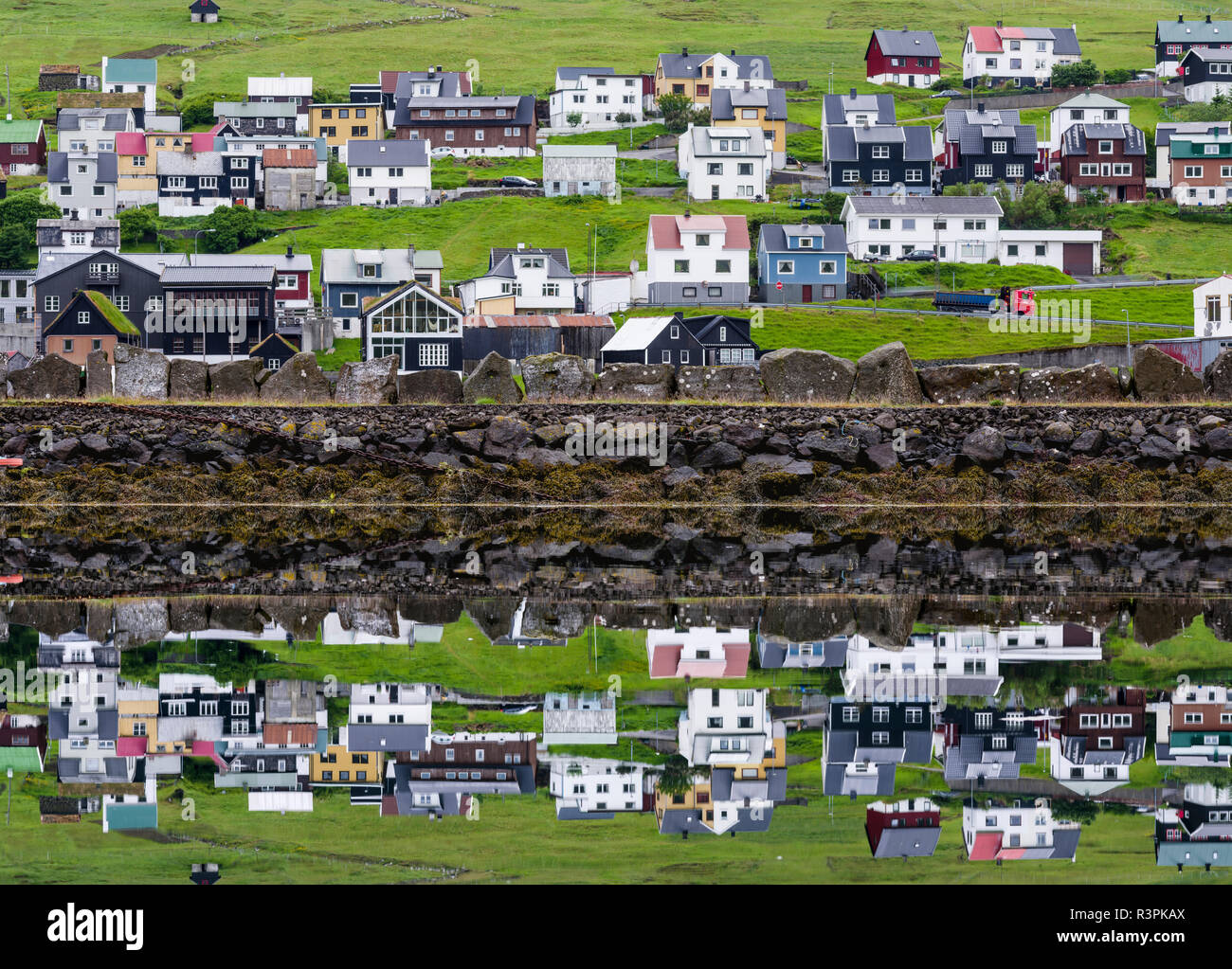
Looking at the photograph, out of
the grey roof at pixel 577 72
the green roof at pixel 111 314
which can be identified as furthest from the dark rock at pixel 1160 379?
the grey roof at pixel 577 72

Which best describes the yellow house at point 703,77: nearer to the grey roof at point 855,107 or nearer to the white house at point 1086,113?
the grey roof at point 855,107

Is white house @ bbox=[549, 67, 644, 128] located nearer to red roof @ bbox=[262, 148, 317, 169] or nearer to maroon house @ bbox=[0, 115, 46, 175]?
red roof @ bbox=[262, 148, 317, 169]

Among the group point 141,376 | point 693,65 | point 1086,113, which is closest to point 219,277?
point 141,376

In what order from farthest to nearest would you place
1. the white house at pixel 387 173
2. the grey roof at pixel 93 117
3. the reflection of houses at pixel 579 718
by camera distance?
the grey roof at pixel 93 117, the white house at pixel 387 173, the reflection of houses at pixel 579 718

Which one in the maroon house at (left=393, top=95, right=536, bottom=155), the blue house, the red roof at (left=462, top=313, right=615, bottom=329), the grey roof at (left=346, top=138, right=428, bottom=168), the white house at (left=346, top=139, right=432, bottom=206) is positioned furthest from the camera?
the maroon house at (left=393, top=95, right=536, bottom=155)

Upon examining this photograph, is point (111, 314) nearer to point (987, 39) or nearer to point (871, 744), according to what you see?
point (871, 744)

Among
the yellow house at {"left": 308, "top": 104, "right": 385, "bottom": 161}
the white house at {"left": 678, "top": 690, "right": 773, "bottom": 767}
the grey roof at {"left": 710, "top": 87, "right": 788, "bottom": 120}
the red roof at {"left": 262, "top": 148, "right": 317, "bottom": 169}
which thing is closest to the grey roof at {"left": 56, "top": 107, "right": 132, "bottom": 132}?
the yellow house at {"left": 308, "top": 104, "right": 385, "bottom": 161}

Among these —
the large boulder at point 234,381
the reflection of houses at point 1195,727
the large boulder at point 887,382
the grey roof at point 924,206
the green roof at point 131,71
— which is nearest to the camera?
the reflection of houses at point 1195,727
